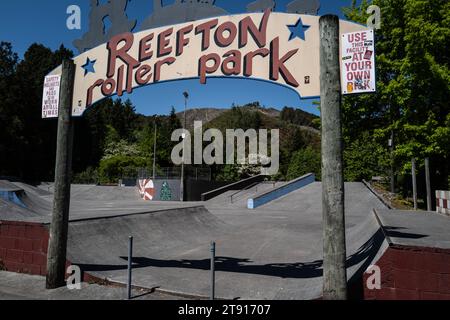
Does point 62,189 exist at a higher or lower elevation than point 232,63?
lower

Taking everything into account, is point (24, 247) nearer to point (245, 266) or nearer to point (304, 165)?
point (245, 266)

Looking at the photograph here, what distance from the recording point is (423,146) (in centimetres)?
1936

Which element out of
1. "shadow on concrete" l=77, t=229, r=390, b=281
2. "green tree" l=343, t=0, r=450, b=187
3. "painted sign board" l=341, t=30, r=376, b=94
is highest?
"green tree" l=343, t=0, r=450, b=187

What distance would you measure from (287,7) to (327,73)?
76.5 inches

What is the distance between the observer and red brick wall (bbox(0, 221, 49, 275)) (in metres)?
7.91

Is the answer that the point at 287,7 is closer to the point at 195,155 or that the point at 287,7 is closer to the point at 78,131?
the point at 195,155

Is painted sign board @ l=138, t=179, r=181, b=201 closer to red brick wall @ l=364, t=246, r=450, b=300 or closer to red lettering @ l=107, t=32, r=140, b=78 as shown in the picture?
red lettering @ l=107, t=32, r=140, b=78

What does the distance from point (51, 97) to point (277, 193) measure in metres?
25.4

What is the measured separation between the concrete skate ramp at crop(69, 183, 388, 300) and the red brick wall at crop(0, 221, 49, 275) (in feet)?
2.37

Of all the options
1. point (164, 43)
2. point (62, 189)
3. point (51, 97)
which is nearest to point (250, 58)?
point (164, 43)

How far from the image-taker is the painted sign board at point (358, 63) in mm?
5461

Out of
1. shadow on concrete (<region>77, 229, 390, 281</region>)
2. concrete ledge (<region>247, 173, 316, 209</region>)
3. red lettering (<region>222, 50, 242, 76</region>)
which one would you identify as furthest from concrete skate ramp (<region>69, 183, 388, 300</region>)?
concrete ledge (<region>247, 173, 316, 209</region>)

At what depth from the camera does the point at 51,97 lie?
8242mm

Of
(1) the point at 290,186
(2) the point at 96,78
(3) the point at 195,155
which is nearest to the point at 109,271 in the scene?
(2) the point at 96,78
